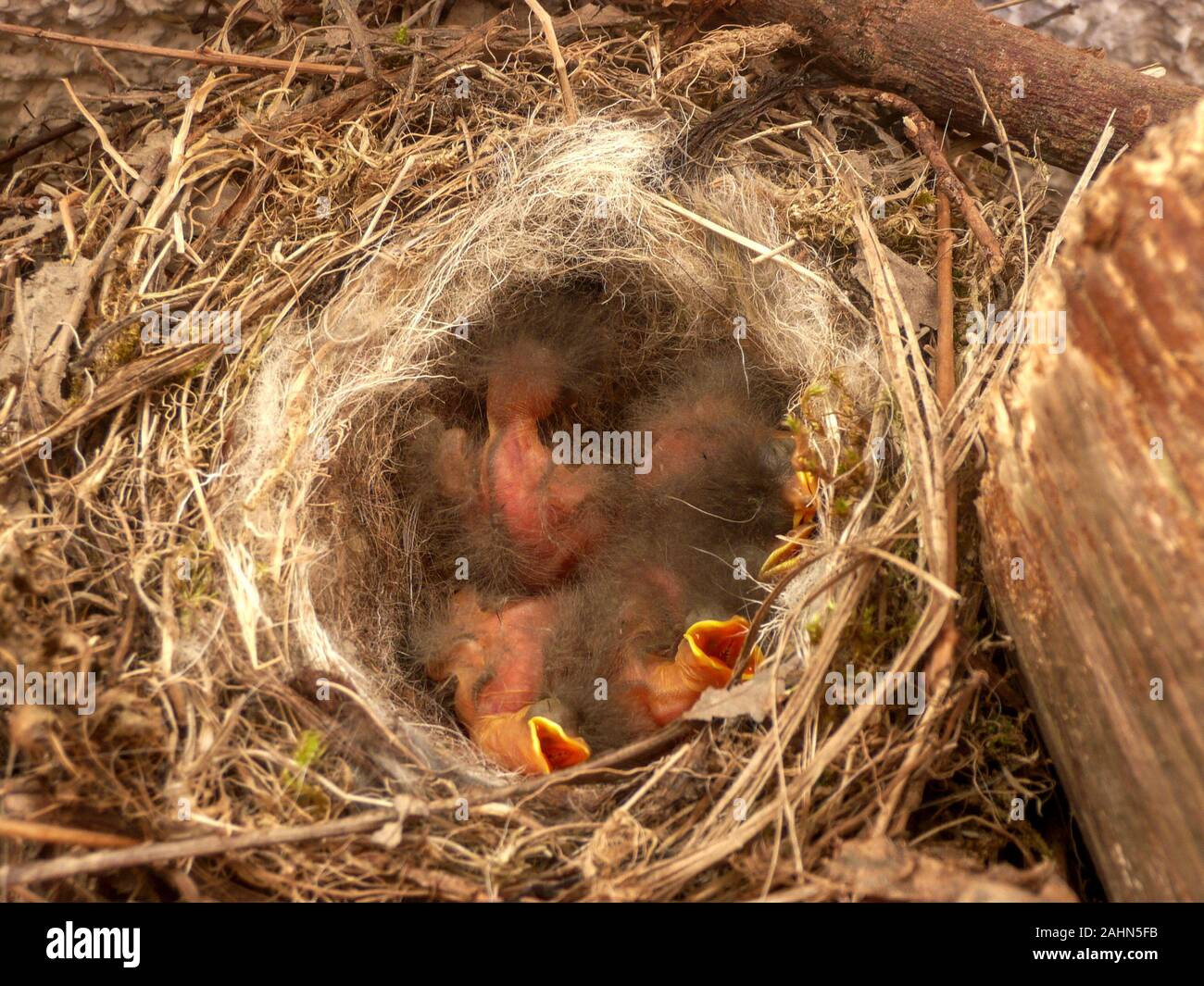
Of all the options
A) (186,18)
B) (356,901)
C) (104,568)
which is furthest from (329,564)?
(186,18)

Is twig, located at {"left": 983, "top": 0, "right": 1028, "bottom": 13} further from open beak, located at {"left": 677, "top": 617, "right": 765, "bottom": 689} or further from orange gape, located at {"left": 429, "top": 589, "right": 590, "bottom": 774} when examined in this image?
orange gape, located at {"left": 429, "top": 589, "right": 590, "bottom": 774}

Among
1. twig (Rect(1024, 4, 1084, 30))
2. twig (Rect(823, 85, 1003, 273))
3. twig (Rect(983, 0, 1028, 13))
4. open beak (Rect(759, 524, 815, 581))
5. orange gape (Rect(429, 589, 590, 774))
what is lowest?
orange gape (Rect(429, 589, 590, 774))

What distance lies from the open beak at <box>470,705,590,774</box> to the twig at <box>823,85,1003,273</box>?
1.06m

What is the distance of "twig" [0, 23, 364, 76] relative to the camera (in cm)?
183

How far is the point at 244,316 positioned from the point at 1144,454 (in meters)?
1.41

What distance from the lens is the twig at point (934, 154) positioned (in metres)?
1.69

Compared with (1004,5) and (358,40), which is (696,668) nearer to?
(358,40)

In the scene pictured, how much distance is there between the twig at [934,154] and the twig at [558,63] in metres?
0.50

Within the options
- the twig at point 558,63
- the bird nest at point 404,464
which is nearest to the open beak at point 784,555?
the bird nest at point 404,464

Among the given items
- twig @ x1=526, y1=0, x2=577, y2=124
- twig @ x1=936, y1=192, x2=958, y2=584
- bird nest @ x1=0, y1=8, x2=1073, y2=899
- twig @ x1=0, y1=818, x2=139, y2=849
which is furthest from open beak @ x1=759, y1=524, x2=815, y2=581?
twig @ x1=0, y1=818, x2=139, y2=849

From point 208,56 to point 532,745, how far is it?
142 centimetres

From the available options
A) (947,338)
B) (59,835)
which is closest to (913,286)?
(947,338)

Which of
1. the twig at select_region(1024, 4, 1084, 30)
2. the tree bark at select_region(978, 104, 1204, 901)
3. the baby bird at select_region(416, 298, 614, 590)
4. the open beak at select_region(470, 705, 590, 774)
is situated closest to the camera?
the tree bark at select_region(978, 104, 1204, 901)

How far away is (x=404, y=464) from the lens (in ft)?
6.56
